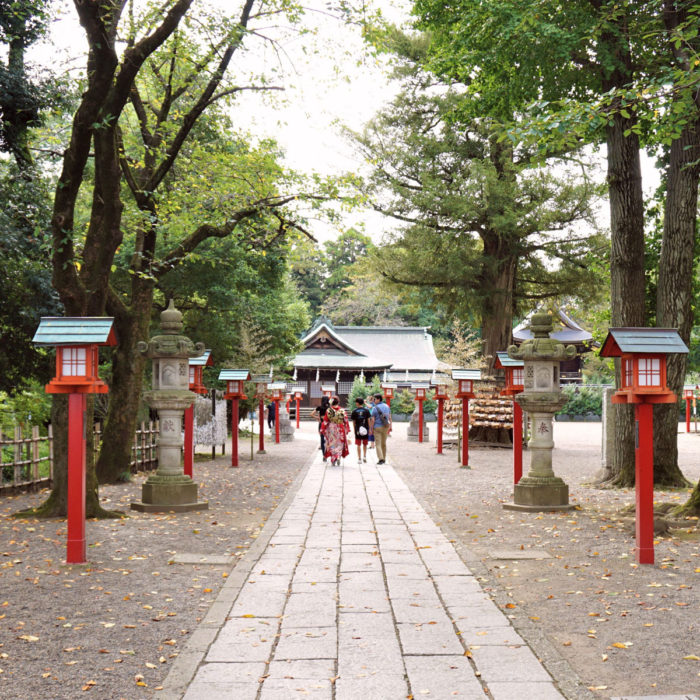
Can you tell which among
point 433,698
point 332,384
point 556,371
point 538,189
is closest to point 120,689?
point 433,698

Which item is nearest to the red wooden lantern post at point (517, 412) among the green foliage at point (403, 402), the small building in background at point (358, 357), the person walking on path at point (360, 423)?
the person walking on path at point (360, 423)

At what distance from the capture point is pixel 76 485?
7.30m

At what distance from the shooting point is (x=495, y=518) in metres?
10.1

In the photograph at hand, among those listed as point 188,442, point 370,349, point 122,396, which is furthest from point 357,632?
point 370,349

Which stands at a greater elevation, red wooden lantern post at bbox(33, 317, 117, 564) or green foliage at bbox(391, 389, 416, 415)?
red wooden lantern post at bbox(33, 317, 117, 564)

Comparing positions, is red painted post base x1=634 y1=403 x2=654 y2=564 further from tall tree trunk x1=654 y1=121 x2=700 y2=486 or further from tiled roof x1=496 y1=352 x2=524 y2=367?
tiled roof x1=496 y1=352 x2=524 y2=367

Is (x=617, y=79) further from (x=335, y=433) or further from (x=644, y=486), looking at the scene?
(x=335, y=433)

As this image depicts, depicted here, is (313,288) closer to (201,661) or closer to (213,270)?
(213,270)

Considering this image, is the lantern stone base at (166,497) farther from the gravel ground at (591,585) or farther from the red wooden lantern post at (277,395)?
the red wooden lantern post at (277,395)

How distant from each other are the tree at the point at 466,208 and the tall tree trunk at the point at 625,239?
895cm

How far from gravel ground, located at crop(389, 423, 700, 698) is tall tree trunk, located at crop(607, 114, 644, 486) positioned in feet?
4.30

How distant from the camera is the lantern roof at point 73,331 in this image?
7453mm

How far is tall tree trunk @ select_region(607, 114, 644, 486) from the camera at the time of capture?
40.6ft

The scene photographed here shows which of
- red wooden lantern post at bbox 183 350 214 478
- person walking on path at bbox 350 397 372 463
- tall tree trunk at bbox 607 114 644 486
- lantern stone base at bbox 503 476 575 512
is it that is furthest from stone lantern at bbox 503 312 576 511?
person walking on path at bbox 350 397 372 463
